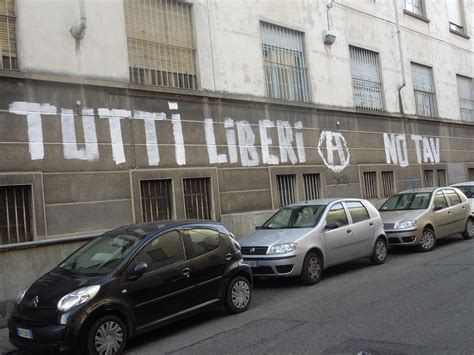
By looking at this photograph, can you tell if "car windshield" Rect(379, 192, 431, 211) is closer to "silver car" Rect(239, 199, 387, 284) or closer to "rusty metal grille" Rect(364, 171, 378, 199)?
"silver car" Rect(239, 199, 387, 284)

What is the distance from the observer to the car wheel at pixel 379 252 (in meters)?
10.2

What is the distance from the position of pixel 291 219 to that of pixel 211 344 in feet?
14.1

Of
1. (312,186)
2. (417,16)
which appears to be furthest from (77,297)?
(417,16)

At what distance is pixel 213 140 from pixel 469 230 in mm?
7235

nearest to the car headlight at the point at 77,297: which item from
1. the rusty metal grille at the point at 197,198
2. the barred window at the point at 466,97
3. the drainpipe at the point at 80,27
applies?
the drainpipe at the point at 80,27

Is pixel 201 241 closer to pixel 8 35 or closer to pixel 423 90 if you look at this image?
pixel 8 35

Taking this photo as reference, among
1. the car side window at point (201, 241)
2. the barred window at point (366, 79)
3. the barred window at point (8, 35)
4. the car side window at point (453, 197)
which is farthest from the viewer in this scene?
the barred window at point (366, 79)

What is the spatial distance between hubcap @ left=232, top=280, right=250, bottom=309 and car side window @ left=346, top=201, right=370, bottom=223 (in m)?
3.40

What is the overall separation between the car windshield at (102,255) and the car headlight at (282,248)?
2.85 meters

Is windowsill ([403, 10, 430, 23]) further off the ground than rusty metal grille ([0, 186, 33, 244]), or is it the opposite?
windowsill ([403, 10, 430, 23])

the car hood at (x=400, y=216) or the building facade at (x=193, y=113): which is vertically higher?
the building facade at (x=193, y=113)

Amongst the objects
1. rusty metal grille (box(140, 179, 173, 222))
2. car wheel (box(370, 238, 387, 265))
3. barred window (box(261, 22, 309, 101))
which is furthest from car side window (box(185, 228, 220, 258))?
barred window (box(261, 22, 309, 101))

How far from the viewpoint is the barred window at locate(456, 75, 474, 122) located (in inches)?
906

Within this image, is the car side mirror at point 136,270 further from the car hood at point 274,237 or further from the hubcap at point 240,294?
the car hood at point 274,237
